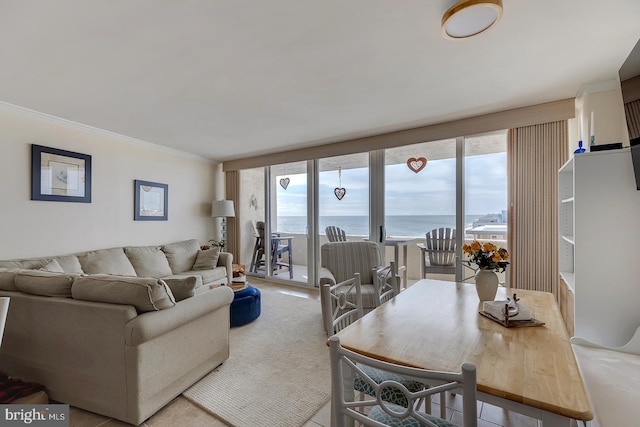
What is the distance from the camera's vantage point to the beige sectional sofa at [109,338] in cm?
172

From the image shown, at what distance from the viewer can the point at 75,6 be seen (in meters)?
1.64

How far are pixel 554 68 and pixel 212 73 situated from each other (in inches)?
109

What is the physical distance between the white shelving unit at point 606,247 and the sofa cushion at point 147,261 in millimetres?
4631

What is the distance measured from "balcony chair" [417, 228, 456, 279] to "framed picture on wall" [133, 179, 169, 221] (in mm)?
4110

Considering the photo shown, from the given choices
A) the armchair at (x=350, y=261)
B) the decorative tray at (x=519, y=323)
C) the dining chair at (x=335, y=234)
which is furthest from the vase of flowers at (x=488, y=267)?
the dining chair at (x=335, y=234)

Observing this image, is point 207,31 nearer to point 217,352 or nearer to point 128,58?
point 128,58

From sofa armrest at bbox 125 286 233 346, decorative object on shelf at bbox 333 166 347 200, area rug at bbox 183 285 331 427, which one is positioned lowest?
area rug at bbox 183 285 331 427

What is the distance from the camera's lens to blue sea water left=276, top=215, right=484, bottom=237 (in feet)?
12.6

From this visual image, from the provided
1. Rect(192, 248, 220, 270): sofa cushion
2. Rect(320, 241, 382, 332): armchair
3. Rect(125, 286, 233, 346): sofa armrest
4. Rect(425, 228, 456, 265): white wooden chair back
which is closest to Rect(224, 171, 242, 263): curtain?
Result: Rect(192, 248, 220, 270): sofa cushion

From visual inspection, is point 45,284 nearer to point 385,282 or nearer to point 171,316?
point 171,316

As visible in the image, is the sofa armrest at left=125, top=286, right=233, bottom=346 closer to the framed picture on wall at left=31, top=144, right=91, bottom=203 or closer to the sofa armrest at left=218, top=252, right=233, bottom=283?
the sofa armrest at left=218, top=252, right=233, bottom=283

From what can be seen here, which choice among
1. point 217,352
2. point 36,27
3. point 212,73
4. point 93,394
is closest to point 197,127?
point 212,73

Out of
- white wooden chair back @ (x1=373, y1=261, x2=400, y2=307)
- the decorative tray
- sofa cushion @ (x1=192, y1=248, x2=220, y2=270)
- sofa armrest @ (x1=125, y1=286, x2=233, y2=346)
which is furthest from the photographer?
sofa cushion @ (x1=192, y1=248, x2=220, y2=270)

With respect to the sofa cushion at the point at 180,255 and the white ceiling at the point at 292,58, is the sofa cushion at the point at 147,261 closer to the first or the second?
the sofa cushion at the point at 180,255
